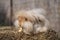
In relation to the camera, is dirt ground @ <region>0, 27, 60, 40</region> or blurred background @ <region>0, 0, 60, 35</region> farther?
blurred background @ <region>0, 0, 60, 35</region>

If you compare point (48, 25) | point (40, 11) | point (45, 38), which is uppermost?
point (40, 11)

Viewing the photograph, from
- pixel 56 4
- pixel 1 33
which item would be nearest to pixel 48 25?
pixel 56 4

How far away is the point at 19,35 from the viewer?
130 cm

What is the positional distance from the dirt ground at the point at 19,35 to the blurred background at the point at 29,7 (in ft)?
0.39

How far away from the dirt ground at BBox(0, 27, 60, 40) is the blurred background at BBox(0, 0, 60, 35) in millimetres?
120

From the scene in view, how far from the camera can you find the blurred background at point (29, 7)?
1460 millimetres

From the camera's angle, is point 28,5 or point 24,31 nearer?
point 24,31

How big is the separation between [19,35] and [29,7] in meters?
0.32

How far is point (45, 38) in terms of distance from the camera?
1337 millimetres

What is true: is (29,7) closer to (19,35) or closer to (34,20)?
(34,20)

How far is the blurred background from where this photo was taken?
4.79ft

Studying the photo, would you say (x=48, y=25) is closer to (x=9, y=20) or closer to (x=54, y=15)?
(x=54, y=15)

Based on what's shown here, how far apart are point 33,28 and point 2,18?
35cm

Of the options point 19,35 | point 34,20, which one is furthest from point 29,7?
point 19,35
